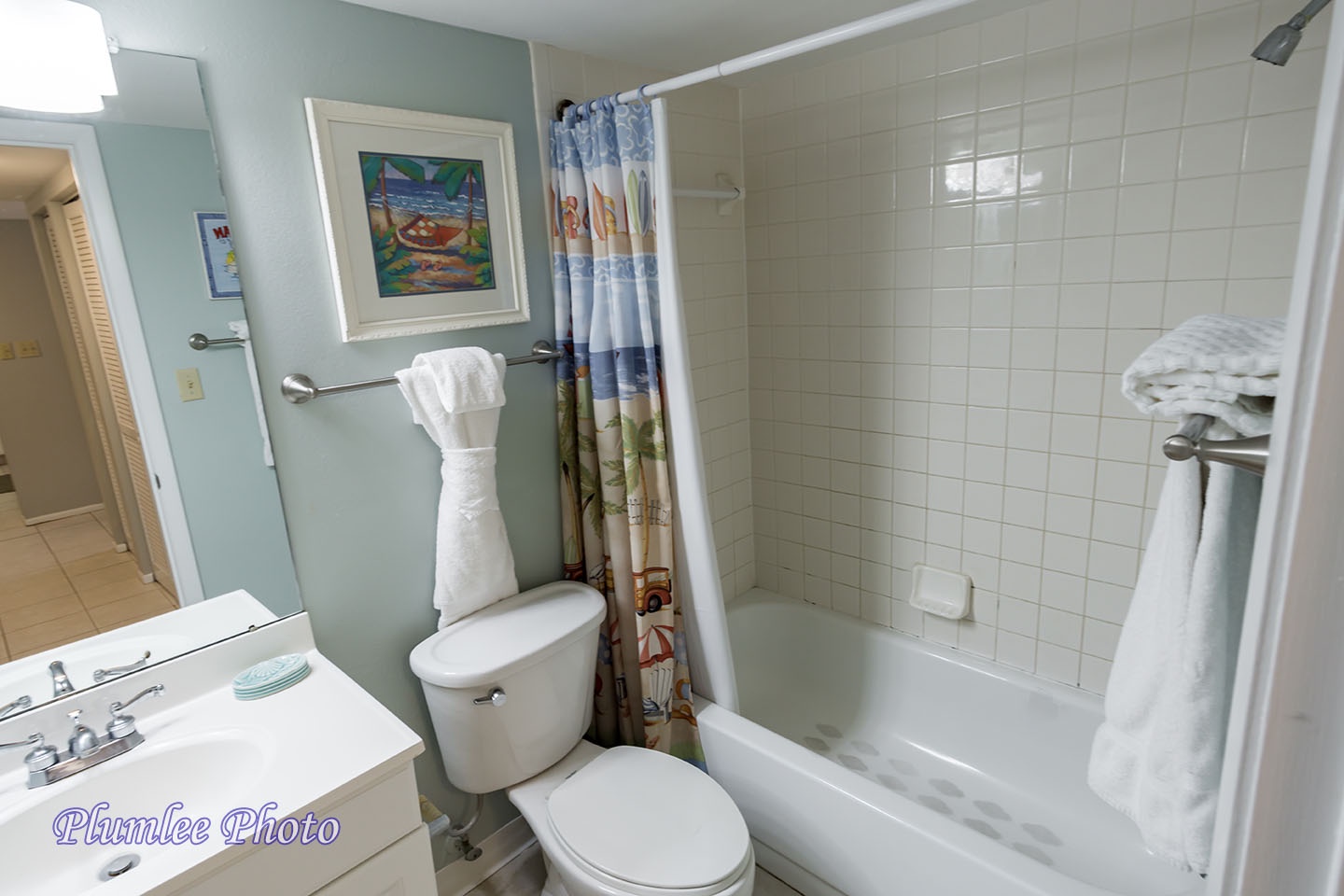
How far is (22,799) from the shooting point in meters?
1.12

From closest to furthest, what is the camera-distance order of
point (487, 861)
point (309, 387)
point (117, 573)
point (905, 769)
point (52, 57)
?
1. point (52, 57)
2. point (117, 573)
3. point (309, 387)
4. point (487, 861)
5. point (905, 769)

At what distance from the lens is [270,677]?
1396mm

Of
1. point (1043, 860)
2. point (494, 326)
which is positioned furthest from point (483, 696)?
point (1043, 860)

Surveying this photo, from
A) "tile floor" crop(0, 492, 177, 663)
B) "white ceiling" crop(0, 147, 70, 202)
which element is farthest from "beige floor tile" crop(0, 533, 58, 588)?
"white ceiling" crop(0, 147, 70, 202)

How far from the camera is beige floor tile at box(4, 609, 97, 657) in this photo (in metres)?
1.22

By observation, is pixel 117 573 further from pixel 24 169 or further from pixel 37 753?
pixel 24 169

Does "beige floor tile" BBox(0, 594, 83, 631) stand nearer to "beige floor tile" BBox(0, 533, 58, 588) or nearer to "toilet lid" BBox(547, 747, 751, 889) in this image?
"beige floor tile" BBox(0, 533, 58, 588)

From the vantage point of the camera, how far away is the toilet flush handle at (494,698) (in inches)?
61.2

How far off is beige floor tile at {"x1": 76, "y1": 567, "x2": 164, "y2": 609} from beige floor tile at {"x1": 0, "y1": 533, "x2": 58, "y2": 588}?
64 mm

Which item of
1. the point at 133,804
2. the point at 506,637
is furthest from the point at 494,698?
the point at 133,804

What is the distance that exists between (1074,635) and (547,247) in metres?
1.73

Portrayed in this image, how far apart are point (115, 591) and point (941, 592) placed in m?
2.01

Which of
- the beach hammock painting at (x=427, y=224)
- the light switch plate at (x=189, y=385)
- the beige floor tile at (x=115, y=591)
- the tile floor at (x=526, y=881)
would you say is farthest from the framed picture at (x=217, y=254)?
the tile floor at (x=526, y=881)

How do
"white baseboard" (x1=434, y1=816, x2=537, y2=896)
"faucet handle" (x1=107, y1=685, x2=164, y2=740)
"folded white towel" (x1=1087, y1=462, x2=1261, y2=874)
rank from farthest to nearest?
"white baseboard" (x1=434, y1=816, x2=537, y2=896) → "faucet handle" (x1=107, y1=685, x2=164, y2=740) → "folded white towel" (x1=1087, y1=462, x2=1261, y2=874)
